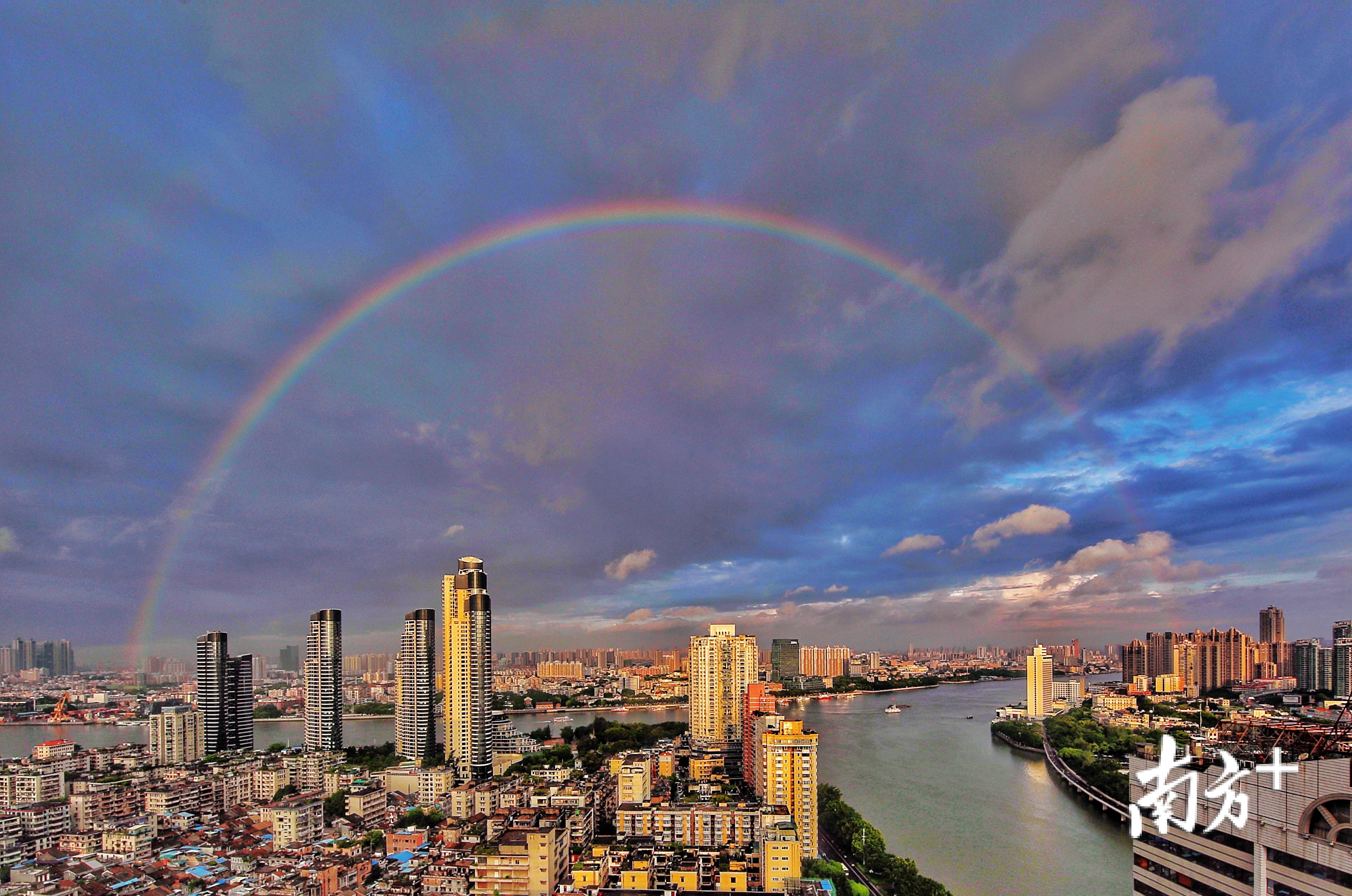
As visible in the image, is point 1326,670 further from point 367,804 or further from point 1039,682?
point 367,804

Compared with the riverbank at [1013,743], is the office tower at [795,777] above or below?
above

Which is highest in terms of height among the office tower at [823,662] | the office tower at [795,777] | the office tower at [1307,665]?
the office tower at [795,777]

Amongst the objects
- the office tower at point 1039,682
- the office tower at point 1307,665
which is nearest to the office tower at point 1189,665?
the office tower at point 1307,665

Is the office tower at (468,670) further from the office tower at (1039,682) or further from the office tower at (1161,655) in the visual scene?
the office tower at (1161,655)

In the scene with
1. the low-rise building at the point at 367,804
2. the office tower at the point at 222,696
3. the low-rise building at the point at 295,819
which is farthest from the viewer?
the office tower at the point at 222,696

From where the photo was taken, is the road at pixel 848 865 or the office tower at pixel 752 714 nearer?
the road at pixel 848 865

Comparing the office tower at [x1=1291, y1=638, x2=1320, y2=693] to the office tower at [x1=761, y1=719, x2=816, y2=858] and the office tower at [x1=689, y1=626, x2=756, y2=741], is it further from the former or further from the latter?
the office tower at [x1=761, y1=719, x2=816, y2=858]

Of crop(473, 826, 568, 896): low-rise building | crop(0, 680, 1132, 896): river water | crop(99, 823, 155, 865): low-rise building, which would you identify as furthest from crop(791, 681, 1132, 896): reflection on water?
crop(99, 823, 155, 865): low-rise building

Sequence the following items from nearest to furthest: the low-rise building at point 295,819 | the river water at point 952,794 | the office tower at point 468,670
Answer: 1. the river water at point 952,794
2. the low-rise building at point 295,819
3. the office tower at point 468,670
